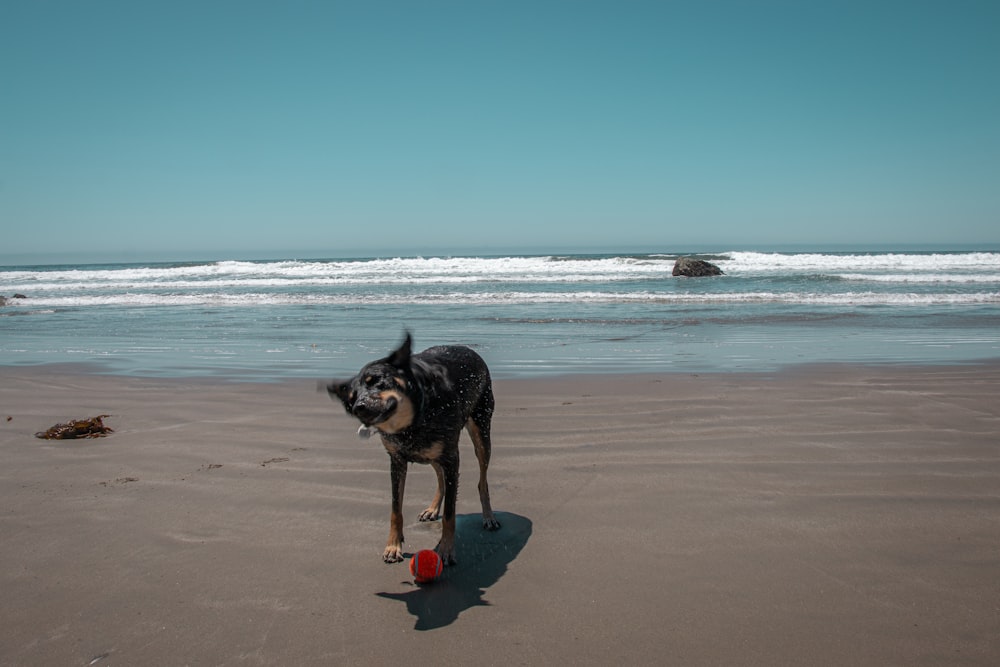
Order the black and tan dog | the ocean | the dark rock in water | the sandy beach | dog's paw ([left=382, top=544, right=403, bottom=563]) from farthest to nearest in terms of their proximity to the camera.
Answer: the dark rock in water, the ocean, dog's paw ([left=382, top=544, right=403, bottom=563]), the black and tan dog, the sandy beach

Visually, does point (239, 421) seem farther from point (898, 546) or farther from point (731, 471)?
point (898, 546)

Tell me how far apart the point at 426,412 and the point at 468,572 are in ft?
3.28

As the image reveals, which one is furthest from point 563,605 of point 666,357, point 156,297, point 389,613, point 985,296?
point 156,297

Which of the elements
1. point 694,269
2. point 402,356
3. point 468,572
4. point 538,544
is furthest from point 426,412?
point 694,269

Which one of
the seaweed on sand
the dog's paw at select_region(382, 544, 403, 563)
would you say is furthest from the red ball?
the seaweed on sand

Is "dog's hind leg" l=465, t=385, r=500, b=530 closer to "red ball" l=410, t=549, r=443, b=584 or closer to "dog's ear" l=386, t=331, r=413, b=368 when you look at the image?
"red ball" l=410, t=549, r=443, b=584

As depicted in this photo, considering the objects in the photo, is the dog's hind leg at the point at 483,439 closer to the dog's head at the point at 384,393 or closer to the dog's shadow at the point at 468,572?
the dog's shadow at the point at 468,572

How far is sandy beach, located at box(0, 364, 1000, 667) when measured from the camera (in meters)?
3.00

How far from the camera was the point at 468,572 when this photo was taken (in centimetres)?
376

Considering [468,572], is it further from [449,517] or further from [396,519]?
[396,519]

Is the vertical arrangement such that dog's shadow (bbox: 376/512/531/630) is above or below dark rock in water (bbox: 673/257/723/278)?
below

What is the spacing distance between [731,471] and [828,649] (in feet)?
7.55

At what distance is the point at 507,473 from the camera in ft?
17.3

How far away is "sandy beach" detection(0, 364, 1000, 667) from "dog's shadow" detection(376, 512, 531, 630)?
0.6 inches
